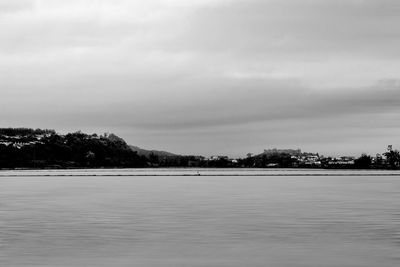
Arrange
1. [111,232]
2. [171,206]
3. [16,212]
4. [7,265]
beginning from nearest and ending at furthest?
[7,265], [111,232], [16,212], [171,206]

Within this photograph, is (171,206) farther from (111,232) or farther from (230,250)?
(230,250)

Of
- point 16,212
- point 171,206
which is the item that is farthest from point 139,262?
point 171,206

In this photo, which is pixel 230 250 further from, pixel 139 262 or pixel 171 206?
pixel 171 206

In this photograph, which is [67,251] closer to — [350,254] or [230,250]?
[230,250]

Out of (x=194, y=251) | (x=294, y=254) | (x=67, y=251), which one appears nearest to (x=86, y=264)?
(x=67, y=251)

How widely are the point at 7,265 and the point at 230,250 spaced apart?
7.30 metres

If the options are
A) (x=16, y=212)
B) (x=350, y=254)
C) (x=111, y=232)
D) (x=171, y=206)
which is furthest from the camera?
(x=171, y=206)

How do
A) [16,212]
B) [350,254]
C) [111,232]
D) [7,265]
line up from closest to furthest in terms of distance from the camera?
[7,265]
[350,254]
[111,232]
[16,212]

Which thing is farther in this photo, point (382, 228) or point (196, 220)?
point (196, 220)

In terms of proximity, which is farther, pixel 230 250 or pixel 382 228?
pixel 382 228

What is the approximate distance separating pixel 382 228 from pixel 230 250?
9.70 meters

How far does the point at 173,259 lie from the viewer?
61.8ft

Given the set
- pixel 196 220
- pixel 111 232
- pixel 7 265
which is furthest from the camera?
pixel 196 220

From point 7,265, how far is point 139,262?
385 cm
